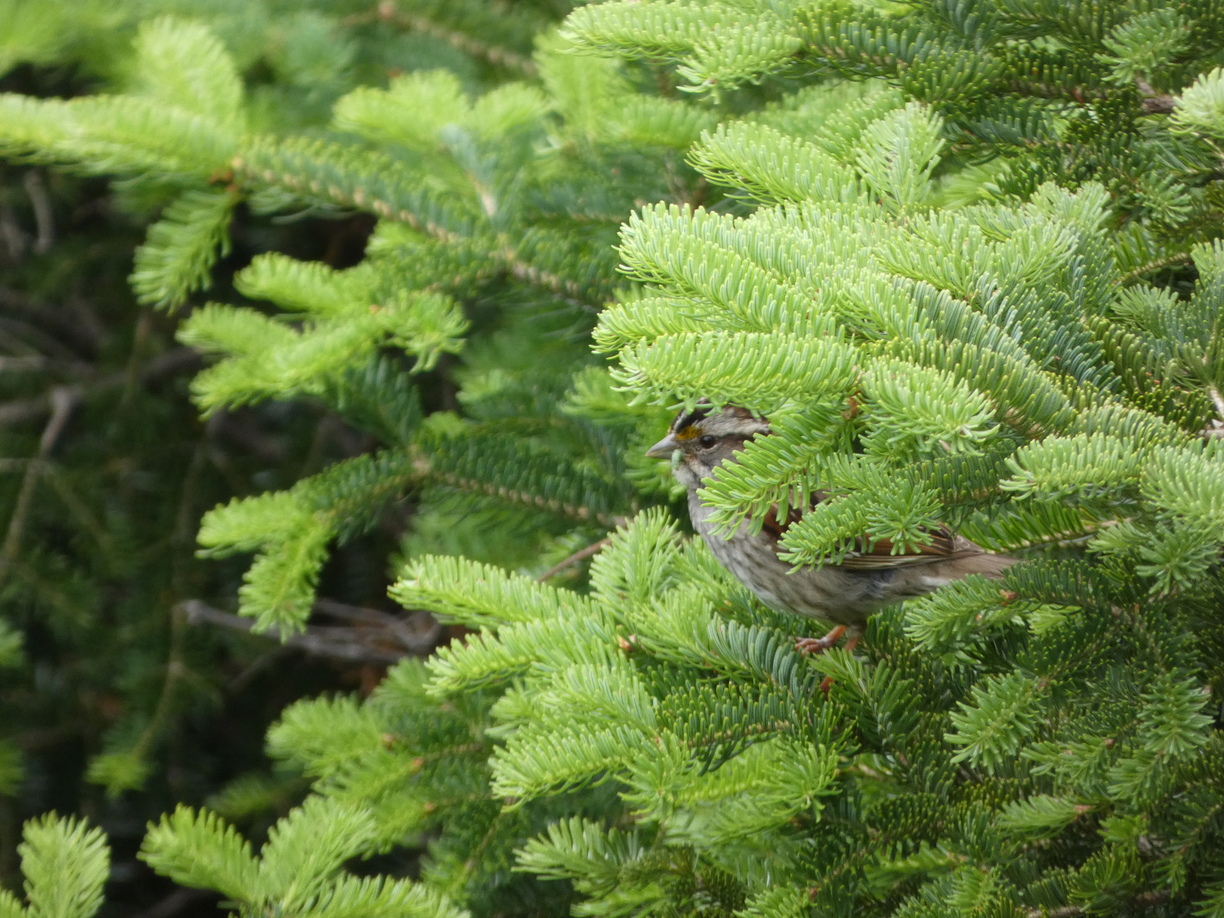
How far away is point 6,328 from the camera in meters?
4.18

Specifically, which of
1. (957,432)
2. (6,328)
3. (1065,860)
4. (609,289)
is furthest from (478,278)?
(6,328)

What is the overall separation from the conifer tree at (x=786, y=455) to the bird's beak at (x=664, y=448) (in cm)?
5

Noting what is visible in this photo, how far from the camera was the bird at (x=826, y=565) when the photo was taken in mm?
2545

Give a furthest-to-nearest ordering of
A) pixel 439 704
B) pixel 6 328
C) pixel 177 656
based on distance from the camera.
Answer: pixel 6 328 < pixel 177 656 < pixel 439 704

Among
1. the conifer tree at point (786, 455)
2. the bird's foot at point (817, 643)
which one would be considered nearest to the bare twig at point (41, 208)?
the conifer tree at point (786, 455)

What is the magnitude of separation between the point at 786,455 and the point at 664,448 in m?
1.13

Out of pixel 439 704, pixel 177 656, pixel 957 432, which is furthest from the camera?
pixel 177 656

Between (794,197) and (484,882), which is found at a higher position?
(794,197)

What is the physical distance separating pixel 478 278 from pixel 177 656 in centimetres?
196

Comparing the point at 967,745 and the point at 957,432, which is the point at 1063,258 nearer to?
the point at 957,432

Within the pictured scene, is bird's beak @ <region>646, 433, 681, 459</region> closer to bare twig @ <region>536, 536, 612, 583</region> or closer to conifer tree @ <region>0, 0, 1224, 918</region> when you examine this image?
conifer tree @ <region>0, 0, 1224, 918</region>

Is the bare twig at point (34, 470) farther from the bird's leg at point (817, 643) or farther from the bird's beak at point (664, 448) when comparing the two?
the bird's leg at point (817, 643)

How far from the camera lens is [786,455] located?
1461mm

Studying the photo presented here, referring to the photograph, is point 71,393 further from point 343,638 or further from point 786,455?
point 786,455
